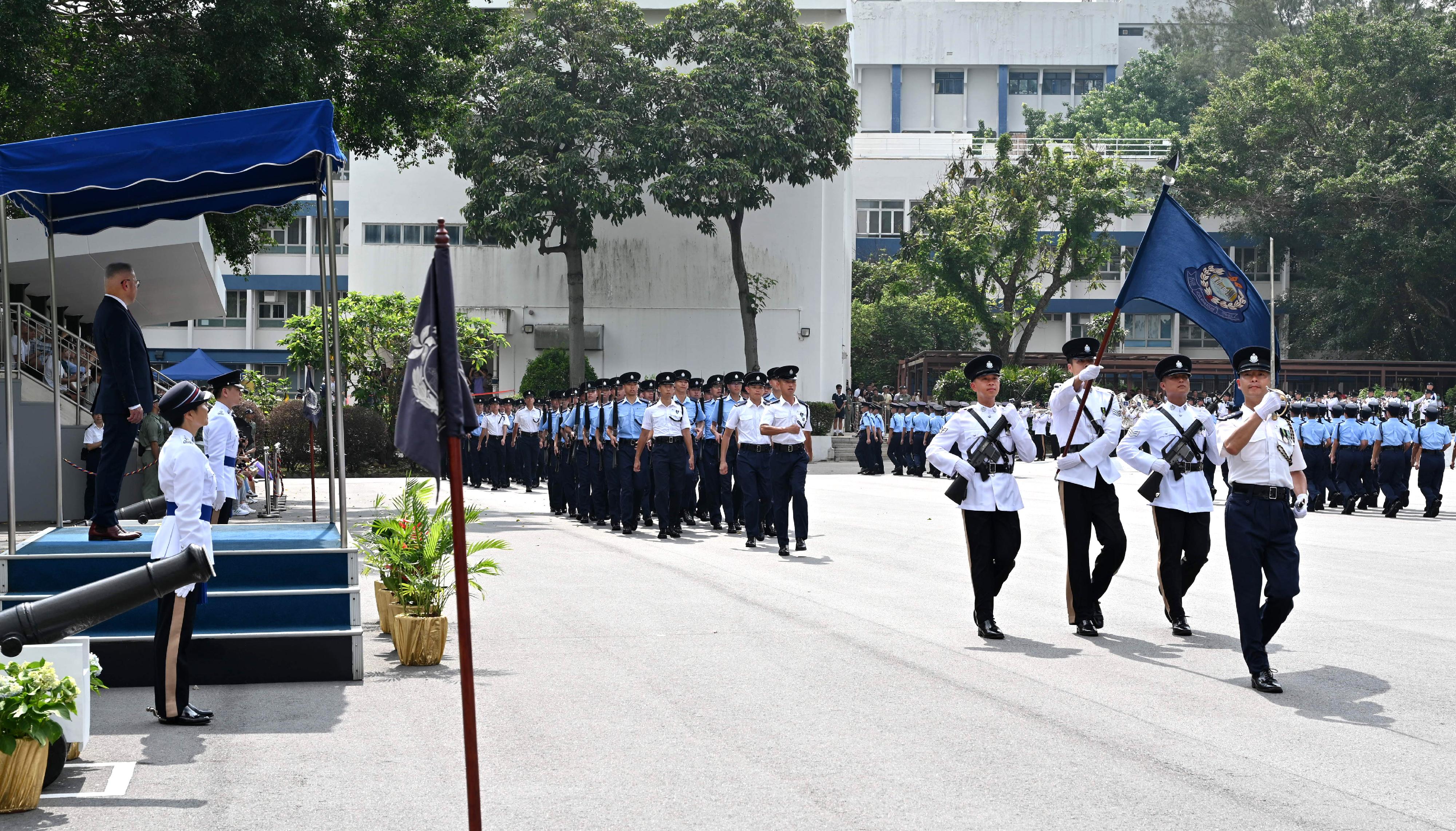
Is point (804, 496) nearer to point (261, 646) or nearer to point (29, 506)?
point (261, 646)

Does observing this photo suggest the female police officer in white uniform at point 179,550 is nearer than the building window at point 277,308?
Yes

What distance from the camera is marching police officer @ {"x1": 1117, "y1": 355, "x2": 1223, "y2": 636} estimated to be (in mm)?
9656

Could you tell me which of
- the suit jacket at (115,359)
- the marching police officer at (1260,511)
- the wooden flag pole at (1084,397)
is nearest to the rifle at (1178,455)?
the wooden flag pole at (1084,397)

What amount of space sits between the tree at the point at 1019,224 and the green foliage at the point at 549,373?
17247mm

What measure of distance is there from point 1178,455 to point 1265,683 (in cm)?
211

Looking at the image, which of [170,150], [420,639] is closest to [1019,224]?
[420,639]

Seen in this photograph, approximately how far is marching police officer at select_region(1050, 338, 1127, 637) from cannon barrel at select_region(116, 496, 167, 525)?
621 centimetres

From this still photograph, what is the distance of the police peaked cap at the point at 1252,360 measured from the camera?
8328 mm

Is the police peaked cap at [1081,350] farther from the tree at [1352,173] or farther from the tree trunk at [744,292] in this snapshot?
the tree at [1352,173]

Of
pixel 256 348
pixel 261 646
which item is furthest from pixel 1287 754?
pixel 256 348

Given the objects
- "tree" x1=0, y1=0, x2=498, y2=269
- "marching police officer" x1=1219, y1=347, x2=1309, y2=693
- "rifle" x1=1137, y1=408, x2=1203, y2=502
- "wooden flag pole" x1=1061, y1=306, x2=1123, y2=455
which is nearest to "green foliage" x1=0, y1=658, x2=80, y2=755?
"marching police officer" x1=1219, y1=347, x2=1309, y2=693

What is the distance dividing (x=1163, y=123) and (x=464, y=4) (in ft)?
209

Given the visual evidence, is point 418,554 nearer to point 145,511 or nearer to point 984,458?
point 145,511

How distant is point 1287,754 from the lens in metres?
6.50
